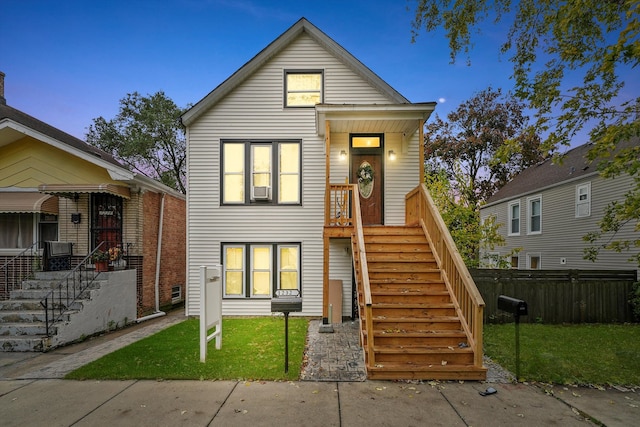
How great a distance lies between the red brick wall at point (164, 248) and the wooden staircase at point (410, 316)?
6681 millimetres

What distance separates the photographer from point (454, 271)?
5855mm

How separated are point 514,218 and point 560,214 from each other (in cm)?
356

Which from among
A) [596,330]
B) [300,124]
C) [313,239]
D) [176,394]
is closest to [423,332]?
[176,394]

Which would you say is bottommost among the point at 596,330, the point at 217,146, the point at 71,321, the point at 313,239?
the point at 596,330

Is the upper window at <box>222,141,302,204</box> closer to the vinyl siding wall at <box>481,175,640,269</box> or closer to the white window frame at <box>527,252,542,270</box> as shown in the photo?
the vinyl siding wall at <box>481,175,640,269</box>

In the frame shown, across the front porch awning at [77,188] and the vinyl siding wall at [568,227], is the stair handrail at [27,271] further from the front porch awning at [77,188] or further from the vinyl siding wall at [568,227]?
the vinyl siding wall at [568,227]

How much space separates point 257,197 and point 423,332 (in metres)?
5.89

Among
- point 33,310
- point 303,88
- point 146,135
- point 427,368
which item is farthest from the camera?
point 146,135

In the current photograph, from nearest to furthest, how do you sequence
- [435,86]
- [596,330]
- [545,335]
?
[545,335], [596,330], [435,86]

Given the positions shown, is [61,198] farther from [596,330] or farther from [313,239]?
[596,330]

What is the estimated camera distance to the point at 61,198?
910 centimetres

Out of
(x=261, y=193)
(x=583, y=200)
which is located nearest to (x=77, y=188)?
(x=261, y=193)

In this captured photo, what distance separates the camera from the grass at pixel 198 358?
4837mm

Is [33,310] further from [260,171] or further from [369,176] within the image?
[369,176]
